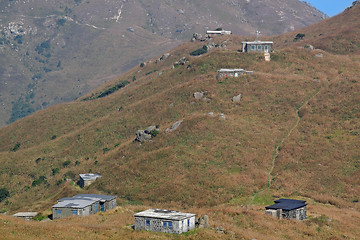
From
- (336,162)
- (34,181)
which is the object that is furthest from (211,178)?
(34,181)

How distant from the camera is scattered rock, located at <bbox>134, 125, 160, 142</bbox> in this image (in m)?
96.6

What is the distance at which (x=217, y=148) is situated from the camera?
280 feet

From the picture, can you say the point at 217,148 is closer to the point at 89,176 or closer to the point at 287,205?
the point at 89,176

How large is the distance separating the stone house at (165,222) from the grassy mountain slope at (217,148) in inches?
56.2

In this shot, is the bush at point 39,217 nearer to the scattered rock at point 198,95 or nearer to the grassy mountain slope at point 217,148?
the grassy mountain slope at point 217,148

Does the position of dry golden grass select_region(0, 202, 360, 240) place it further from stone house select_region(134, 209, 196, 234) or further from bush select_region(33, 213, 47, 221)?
bush select_region(33, 213, 47, 221)

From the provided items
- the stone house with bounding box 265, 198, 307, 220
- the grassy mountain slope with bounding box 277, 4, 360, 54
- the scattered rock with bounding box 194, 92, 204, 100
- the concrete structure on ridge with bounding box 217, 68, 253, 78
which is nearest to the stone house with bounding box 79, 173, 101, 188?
the scattered rock with bounding box 194, 92, 204, 100

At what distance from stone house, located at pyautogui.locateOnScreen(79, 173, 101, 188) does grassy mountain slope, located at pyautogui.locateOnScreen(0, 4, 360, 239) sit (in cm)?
172

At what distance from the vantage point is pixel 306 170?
78062 millimetres

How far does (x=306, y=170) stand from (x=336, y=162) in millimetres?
5787

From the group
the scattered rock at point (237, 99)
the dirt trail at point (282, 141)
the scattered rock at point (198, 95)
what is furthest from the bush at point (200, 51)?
the dirt trail at point (282, 141)

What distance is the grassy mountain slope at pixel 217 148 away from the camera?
2549 inches

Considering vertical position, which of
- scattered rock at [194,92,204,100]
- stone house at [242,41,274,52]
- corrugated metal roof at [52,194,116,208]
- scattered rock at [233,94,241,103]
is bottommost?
corrugated metal roof at [52,194,116,208]

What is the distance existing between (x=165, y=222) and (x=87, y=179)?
127 feet
